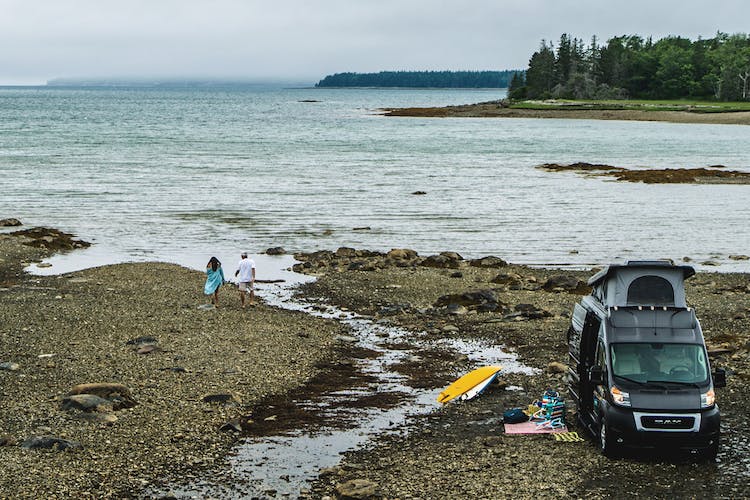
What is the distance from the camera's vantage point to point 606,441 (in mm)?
15828

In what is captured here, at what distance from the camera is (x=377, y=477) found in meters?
15.7

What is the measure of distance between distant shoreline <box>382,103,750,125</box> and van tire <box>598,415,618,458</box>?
140 metres

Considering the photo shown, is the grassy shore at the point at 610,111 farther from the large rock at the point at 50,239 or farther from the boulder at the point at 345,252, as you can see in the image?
the large rock at the point at 50,239

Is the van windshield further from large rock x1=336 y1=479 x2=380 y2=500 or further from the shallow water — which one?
the shallow water

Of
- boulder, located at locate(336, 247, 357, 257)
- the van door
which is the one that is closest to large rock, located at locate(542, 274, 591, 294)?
boulder, located at locate(336, 247, 357, 257)

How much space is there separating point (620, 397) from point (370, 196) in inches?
1809

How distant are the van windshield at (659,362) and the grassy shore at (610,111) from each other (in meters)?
139

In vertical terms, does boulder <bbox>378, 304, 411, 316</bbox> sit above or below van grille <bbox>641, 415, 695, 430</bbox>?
below

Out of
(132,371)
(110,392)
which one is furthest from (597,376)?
(132,371)

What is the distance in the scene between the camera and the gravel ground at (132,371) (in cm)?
1576

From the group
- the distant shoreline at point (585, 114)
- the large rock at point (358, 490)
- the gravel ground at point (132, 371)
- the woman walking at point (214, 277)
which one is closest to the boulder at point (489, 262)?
the gravel ground at point (132, 371)

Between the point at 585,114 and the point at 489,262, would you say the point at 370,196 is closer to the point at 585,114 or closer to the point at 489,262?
the point at 489,262

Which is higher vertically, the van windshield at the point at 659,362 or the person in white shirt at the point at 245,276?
the van windshield at the point at 659,362

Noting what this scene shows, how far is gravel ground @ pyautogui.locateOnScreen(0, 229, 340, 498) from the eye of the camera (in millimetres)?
15758
